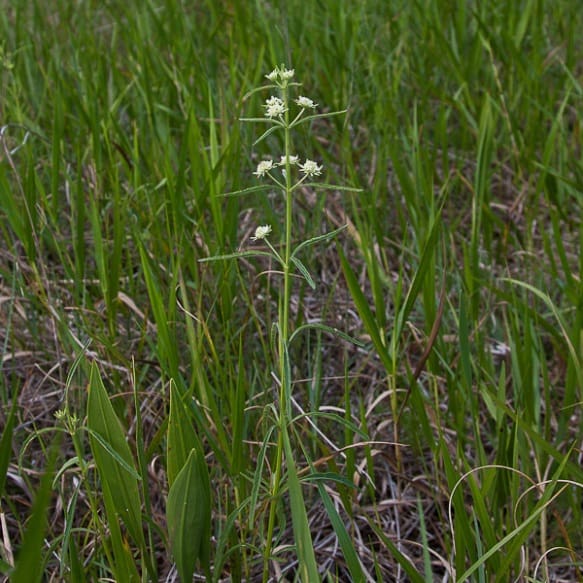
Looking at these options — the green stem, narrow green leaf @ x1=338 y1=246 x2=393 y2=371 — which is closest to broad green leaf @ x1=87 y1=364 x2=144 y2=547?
the green stem

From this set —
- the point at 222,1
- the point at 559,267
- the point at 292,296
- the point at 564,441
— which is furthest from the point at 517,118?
the point at 222,1

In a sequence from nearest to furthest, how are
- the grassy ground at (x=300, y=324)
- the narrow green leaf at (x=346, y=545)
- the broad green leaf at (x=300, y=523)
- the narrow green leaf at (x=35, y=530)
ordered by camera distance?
the narrow green leaf at (x=35, y=530) < the broad green leaf at (x=300, y=523) < the narrow green leaf at (x=346, y=545) < the grassy ground at (x=300, y=324)

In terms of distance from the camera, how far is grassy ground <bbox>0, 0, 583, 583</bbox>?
46.6 inches

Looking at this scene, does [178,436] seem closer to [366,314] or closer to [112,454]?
[112,454]

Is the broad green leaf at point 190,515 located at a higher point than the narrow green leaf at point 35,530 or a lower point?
lower

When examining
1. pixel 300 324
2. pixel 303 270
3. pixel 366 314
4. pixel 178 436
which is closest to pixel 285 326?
pixel 303 270

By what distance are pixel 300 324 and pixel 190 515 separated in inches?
24.2

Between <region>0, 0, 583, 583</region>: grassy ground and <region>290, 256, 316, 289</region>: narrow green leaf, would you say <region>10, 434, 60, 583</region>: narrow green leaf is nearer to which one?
<region>0, 0, 583, 583</region>: grassy ground

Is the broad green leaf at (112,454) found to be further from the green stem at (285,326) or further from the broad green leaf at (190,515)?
the green stem at (285,326)

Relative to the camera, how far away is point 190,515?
3.74 feet

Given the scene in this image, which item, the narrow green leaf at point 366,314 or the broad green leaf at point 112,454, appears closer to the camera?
the broad green leaf at point 112,454

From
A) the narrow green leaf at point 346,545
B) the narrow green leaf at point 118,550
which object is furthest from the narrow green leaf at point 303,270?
the narrow green leaf at point 118,550

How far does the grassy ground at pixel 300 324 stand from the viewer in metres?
1.18

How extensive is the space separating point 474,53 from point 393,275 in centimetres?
99
